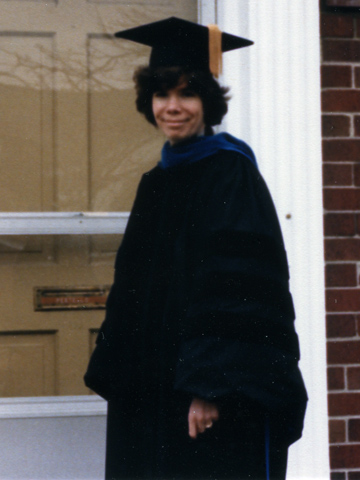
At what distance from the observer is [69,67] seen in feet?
9.07

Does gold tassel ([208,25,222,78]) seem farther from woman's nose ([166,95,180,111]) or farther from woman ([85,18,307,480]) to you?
woman's nose ([166,95,180,111])

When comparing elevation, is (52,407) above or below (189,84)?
below

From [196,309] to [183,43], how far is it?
0.89m

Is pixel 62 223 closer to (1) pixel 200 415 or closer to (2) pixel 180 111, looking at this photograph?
(2) pixel 180 111

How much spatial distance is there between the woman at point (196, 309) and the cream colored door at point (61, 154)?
675 mm

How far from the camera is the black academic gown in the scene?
167cm

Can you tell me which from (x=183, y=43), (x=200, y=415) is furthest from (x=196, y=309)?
(x=183, y=43)

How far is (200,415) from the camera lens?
1.72 meters

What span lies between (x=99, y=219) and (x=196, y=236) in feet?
3.38

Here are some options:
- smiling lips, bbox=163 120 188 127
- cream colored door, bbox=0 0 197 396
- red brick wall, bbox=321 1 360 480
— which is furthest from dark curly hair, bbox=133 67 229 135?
cream colored door, bbox=0 0 197 396

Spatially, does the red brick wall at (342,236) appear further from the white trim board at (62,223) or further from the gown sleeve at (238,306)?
the white trim board at (62,223)

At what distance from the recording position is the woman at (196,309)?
5.51 feet

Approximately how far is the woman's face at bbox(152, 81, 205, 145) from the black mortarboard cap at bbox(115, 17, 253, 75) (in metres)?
0.09

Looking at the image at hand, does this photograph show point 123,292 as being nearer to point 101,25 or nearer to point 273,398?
point 273,398
